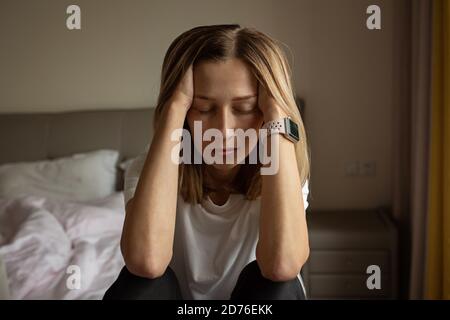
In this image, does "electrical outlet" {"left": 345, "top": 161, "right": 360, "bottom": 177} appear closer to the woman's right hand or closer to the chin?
the chin

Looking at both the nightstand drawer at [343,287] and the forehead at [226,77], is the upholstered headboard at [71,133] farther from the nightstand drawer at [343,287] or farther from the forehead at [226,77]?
the nightstand drawer at [343,287]

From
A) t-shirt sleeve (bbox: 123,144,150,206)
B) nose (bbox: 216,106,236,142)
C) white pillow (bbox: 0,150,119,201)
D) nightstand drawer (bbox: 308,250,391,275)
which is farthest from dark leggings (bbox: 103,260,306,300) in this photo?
white pillow (bbox: 0,150,119,201)

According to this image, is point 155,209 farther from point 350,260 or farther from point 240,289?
point 350,260

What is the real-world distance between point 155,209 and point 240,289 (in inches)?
8.0

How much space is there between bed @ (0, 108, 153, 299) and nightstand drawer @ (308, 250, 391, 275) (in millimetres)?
647

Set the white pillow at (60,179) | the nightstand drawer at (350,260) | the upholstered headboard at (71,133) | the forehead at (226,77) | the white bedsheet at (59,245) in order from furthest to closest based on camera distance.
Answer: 1. the white pillow at (60,179)
2. the nightstand drawer at (350,260)
3. the upholstered headboard at (71,133)
4. the white bedsheet at (59,245)
5. the forehead at (226,77)

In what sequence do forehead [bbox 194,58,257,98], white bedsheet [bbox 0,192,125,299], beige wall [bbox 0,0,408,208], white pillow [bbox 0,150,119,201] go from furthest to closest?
1. white pillow [bbox 0,150,119,201]
2. white bedsheet [bbox 0,192,125,299]
3. beige wall [bbox 0,0,408,208]
4. forehead [bbox 194,58,257,98]

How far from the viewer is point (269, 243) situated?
67 cm

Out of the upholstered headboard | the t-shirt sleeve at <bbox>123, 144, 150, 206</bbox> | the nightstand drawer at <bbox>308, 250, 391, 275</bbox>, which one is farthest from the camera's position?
the nightstand drawer at <bbox>308, 250, 391, 275</bbox>

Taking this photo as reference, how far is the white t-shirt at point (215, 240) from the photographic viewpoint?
A: 80 centimetres

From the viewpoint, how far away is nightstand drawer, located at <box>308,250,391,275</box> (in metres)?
1.38

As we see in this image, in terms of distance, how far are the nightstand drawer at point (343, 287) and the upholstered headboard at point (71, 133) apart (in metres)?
0.76

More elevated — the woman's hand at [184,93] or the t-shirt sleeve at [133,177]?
the woman's hand at [184,93]

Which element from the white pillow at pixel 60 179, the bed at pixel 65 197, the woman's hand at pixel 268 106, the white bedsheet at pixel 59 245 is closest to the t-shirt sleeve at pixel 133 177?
the woman's hand at pixel 268 106
